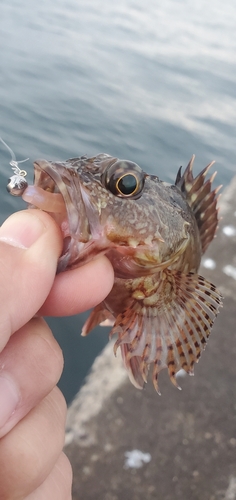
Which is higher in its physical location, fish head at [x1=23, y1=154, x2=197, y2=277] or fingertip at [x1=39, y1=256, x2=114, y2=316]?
fish head at [x1=23, y1=154, x2=197, y2=277]

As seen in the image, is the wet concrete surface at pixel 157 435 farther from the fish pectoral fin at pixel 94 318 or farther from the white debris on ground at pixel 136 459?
the fish pectoral fin at pixel 94 318

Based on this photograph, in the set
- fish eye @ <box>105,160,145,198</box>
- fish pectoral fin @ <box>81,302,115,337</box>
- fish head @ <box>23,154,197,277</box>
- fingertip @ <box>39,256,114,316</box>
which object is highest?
fish eye @ <box>105,160,145,198</box>

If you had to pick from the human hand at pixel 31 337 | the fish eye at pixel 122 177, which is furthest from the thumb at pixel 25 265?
the fish eye at pixel 122 177

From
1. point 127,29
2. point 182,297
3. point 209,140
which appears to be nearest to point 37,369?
point 182,297

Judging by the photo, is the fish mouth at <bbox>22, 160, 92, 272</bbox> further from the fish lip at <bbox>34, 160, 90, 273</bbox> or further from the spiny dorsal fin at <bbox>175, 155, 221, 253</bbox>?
the spiny dorsal fin at <bbox>175, 155, 221, 253</bbox>

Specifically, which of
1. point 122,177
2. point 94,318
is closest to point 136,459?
point 94,318

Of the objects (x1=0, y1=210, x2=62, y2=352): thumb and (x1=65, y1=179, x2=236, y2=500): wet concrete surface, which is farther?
(x1=65, y1=179, x2=236, y2=500): wet concrete surface

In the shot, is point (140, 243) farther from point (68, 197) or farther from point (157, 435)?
point (157, 435)

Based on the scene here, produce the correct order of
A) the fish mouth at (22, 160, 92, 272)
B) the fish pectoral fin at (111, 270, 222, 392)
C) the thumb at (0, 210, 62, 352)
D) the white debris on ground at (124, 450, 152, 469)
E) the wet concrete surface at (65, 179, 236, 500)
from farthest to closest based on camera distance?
the white debris on ground at (124, 450, 152, 469) < the wet concrete surface at (65, 179, 236, 500) < the fish pectoral fin at (111, 270, 222, 392) < the fish mouth at (22, 160, 92, 272) < the thumb at (0, 210, 62, 352)

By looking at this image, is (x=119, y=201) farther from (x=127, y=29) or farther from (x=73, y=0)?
(x=73, y=0)

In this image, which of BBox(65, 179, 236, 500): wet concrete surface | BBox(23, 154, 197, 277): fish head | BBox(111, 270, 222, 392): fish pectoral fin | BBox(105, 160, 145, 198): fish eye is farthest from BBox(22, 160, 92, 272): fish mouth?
BBox(65, 179, 236, 500): wet concrete surface
